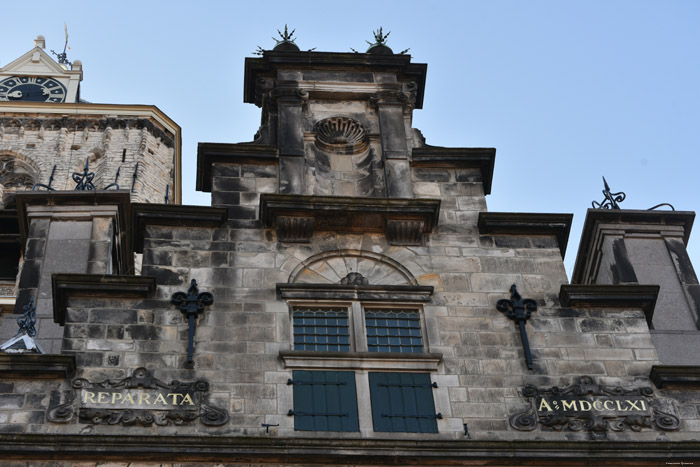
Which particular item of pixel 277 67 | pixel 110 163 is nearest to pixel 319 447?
pixel 277 67

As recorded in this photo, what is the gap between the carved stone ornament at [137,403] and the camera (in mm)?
14766

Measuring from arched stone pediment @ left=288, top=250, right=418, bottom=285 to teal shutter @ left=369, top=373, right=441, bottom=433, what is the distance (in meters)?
1.82

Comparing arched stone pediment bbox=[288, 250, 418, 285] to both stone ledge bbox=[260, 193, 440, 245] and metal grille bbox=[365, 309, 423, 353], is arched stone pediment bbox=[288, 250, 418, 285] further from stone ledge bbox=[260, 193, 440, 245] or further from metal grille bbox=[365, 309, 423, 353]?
metal grille bbox=[365, 309, 423, 353]

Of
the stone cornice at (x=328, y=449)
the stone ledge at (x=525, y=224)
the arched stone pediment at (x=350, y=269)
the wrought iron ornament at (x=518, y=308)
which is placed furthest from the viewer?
the stone ledge at (x=525, y=224)

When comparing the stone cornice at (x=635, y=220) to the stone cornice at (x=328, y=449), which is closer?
the stone cornice at (x=328, y=449)

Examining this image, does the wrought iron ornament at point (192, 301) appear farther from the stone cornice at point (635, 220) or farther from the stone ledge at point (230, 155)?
the stone cornice at point (635, 220)

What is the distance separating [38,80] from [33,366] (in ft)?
213

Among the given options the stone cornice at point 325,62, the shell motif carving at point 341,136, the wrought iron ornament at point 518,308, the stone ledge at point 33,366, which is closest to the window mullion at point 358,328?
the wrought iron ornament at point 518,308

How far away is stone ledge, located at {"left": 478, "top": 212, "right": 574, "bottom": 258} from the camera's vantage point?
18.0 meters

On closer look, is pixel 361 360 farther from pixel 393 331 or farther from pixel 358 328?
pixel 393 331

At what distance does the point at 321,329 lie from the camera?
16453mm

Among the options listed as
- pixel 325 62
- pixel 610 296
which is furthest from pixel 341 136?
pixel 610 296

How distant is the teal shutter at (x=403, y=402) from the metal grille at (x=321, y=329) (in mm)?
Answer: 767

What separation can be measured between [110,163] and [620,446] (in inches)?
2090
